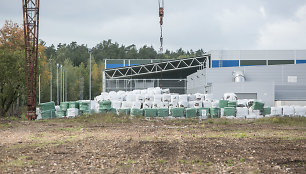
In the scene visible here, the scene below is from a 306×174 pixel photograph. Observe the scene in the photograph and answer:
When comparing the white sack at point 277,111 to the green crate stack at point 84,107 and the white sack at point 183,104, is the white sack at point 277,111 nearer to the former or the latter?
the white sack at point 183,104

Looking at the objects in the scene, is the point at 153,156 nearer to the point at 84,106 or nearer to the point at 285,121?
the point at 285,121

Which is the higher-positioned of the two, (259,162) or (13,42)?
(13,42)

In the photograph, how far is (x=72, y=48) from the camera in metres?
172

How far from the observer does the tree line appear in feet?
152

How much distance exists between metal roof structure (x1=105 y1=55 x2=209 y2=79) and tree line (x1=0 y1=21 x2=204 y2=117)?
8.56m

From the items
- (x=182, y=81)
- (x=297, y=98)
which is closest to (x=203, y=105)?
(x=297, y=98)

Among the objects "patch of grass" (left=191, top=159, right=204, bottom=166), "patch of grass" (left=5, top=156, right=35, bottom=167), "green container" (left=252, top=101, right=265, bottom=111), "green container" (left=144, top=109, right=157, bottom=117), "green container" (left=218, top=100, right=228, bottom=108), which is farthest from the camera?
"green container" (left=144, top=109, right=157, bottom=117)

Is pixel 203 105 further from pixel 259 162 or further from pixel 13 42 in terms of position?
pixel 13 42

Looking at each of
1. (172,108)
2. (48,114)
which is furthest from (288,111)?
(48,114)

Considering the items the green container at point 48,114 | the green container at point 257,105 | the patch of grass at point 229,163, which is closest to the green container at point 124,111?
the green container at point 48,114

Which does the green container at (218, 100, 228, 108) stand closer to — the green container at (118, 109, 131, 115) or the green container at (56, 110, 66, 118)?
the green container at (118, 109, 131, 115)

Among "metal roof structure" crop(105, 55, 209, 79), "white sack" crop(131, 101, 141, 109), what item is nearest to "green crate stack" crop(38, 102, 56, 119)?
"white sack" crop(131, 101, 141, 109)

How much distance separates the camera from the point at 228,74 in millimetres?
53062

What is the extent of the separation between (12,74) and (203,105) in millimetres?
20517
